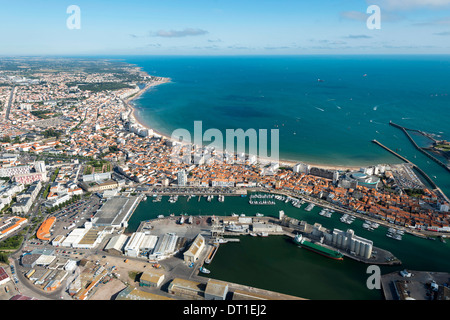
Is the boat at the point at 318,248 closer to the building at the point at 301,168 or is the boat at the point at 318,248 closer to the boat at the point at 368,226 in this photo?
the boat at the point at 368,226

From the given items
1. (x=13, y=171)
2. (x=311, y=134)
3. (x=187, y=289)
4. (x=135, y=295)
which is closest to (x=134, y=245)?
(x=135, y=295)

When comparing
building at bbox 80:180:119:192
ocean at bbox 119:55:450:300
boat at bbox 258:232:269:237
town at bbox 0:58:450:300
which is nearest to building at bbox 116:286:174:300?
town at bbox 0:58:450:300

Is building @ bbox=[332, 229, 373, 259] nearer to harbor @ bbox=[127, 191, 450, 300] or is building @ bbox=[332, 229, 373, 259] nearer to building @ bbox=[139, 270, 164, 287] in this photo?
harbor @ bbox=[127, 191, 450, 300]

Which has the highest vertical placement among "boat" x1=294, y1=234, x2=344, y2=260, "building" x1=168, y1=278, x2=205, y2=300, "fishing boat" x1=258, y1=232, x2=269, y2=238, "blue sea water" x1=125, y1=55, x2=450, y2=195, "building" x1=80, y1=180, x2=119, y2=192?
"blue sea water" x1=125, y1=55, x2=450, y2=195

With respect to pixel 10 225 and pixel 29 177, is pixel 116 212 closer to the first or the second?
pixel 10 225

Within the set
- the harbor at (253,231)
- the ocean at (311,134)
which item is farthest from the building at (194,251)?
the ocean at (311,134)

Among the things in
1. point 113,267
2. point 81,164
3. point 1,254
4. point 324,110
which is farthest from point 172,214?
point 324,110

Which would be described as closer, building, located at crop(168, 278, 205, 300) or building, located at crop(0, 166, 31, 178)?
building, located at crop(168, 278, 205, 300)

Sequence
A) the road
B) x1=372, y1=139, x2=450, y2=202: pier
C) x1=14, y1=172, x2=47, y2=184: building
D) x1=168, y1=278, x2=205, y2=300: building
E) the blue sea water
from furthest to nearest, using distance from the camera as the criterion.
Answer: the road, the blue sea water, x1=14, y1=172, x2=47, y2=184: building, x1=372, y1=139, x2=450, y2=202: pier, x1=168, y1=278, x2=205, y2=300: building
